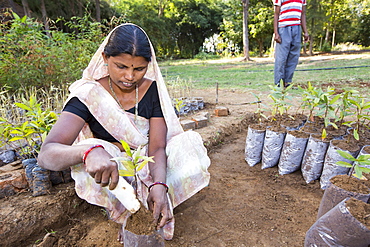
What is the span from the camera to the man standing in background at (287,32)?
146 inches

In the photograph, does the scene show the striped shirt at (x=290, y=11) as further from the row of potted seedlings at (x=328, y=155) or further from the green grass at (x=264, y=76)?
the row of potted seedlings at (x=328, y=155)

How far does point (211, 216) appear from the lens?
1644 millimetres

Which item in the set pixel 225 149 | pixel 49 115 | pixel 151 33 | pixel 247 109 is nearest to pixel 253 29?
pixel 151 33

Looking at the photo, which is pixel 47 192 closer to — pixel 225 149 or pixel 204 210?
pixel 204 210

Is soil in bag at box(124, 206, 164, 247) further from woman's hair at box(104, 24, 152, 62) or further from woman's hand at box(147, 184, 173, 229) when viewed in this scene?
woman's hair at box(104, 24, 152, 62)

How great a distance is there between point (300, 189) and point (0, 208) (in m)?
2.14

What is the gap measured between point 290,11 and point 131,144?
3.53 metres

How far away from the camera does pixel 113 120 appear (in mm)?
1438

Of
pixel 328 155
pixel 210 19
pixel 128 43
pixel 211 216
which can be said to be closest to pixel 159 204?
pixel 211 216

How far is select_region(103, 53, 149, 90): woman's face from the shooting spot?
4.09 ft

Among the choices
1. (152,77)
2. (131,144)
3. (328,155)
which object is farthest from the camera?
(328,155)

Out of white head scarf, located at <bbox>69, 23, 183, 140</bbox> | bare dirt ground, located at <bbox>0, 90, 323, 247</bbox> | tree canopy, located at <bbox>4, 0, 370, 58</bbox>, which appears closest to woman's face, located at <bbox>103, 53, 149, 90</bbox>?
white head scarf, located at <bbox>69, 23, 183, 140</bbox>

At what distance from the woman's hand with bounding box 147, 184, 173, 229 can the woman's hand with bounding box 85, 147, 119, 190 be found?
0.90 ft

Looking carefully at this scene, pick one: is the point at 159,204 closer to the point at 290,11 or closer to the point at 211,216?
the point at 211,216
